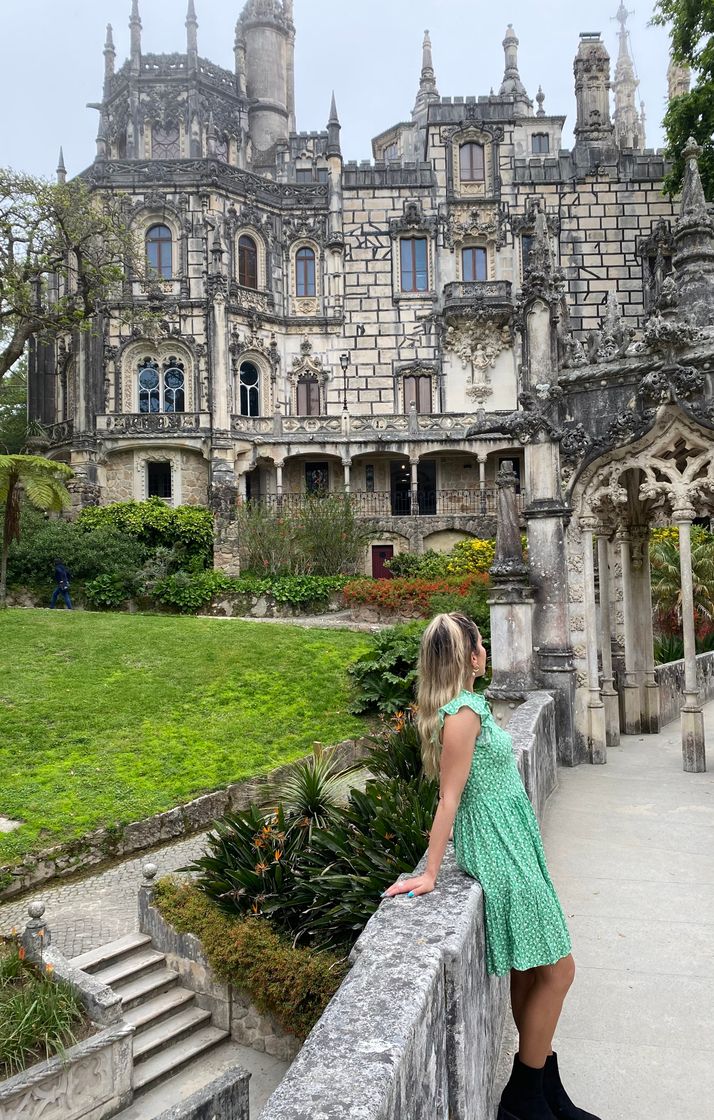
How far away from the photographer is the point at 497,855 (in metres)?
3.09

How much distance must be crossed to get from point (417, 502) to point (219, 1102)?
102 ft

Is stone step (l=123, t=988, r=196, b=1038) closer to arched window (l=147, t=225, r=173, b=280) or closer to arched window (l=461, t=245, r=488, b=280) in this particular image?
arched window (l=147, t=225, r=173, b=280)

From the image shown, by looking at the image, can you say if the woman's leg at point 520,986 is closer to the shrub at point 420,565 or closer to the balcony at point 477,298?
the shrub at point 420,565

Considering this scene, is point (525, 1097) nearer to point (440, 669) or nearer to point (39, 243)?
point (440, 669)

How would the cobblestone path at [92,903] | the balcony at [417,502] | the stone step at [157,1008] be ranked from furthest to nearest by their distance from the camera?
the balcony at [417,502] → the cobblestone path at [92,903] → the stone step at [157,1008]

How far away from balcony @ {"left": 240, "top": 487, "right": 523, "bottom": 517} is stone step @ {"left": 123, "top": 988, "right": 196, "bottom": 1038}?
24077 millimetres

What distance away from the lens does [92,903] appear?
337 inches

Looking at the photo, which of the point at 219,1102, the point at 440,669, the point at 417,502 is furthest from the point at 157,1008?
the point at 417,502

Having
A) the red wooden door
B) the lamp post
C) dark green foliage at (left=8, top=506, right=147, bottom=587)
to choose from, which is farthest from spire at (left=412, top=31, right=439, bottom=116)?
dark green foliage at (left=8, top=506, right=147, bottom=587)

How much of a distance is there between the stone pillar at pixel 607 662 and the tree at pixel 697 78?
1941cm

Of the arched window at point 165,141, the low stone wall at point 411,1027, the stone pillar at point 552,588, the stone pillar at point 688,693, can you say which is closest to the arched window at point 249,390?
the arched window at point 165,141

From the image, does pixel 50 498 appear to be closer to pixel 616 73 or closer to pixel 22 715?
pixel 22 715

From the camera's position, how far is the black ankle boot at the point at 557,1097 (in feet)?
9.76

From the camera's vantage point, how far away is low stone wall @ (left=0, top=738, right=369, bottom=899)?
29.1 feet
